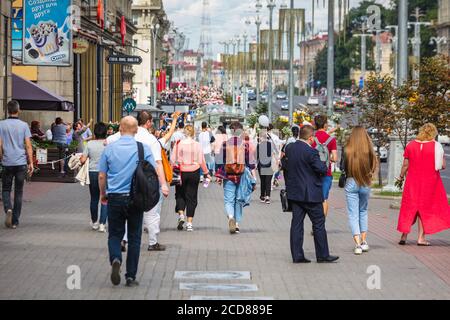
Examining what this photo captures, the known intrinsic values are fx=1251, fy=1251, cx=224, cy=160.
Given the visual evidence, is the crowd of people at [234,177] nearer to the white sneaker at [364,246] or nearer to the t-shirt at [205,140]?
the white sneaker at [364,246]

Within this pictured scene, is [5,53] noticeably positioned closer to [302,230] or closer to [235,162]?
[235,162]

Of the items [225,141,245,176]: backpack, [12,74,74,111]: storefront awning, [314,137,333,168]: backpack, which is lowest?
[225,141,245,176]: backpack

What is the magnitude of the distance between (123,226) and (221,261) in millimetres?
2571

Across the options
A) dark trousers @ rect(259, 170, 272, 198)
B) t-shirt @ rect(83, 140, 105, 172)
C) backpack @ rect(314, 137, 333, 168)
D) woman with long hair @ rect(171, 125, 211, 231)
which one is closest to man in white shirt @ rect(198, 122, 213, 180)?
dark trousers @ rect(259, 170, 272, 198)

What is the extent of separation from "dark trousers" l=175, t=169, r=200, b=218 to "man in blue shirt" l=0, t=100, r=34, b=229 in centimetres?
232

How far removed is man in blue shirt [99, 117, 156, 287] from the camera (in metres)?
11.9

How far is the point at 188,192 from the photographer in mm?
18656

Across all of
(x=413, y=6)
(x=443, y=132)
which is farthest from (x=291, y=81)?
(x=413, y=6)

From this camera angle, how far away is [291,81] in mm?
58719

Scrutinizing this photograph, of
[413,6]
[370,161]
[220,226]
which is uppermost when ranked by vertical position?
[413,6]

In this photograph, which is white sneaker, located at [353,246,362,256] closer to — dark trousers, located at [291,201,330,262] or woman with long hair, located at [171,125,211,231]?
dark trousers, located at [291,201,330,262]

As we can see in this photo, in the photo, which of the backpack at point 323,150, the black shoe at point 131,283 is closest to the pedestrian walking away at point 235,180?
the backpack at point 323,150
